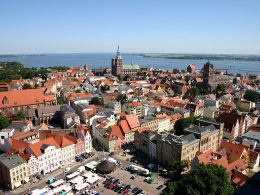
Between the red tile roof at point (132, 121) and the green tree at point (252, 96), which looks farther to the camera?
the green tree at point (252, 96)

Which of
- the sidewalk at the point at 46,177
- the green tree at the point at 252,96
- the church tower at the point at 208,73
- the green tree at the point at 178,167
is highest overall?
the church tower at the point at 208,73

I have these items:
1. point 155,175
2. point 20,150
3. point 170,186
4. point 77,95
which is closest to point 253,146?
point 155,175

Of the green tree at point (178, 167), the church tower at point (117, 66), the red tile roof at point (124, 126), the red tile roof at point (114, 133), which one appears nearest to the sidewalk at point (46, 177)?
the red tile roof at point (114, 133)

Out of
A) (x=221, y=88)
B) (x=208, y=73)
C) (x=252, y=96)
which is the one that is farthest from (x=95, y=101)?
(x=221, y=88)

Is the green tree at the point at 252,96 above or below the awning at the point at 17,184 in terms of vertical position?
above

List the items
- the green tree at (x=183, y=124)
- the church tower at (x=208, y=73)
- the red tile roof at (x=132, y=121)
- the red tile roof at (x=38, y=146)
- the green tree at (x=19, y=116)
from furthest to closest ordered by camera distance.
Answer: the church tower at (x=208, y=73) → the green tree at (x=19, y=116) → the red tile roof at (x=132, y=121) → the green tree at (x=183, y=124) → the red tile roof at (x=38, y=146)

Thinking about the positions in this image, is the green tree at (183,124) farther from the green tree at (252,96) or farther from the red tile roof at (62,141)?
the green tree at (252,96)

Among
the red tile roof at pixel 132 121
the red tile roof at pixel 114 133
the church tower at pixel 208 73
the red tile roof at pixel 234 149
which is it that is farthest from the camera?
the church tower at pixel 208 73

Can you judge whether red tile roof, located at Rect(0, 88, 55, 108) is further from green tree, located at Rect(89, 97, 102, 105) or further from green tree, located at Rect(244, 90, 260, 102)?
green tree, located at Rect(244, 90, 260, 102)
